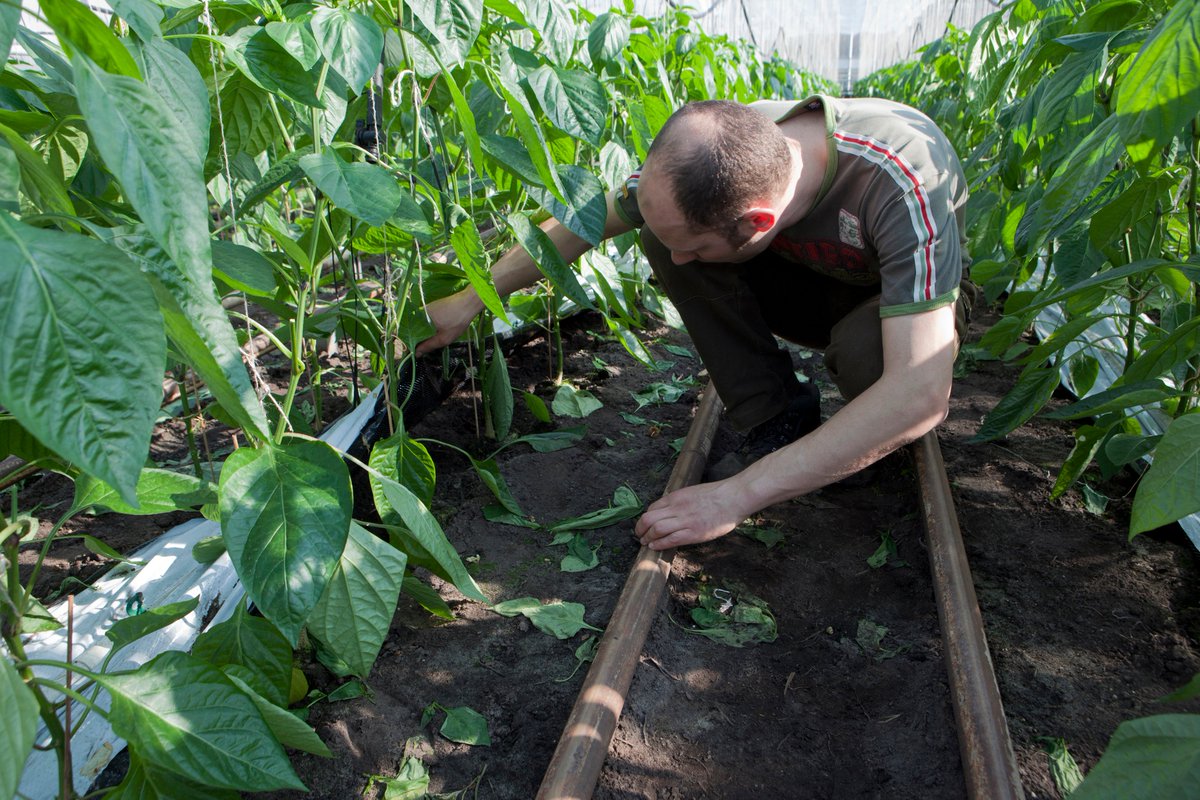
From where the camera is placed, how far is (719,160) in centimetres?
157

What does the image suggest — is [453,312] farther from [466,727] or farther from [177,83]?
[177,83]

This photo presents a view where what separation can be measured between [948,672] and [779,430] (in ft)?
2.97

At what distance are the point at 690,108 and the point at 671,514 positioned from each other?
783mm

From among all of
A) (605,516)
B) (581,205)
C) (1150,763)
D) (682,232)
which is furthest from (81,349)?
(605,516)

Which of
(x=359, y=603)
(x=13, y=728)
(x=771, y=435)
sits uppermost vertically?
(x=13, y=728)

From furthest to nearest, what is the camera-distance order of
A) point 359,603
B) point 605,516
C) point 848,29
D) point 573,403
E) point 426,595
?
point 848,29
point 573,403
point 605,516
point 426,595
point 359,603

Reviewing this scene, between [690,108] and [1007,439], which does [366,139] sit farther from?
[1007,439]

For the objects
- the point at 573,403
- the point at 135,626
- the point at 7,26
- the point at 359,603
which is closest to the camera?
the point at 7,26

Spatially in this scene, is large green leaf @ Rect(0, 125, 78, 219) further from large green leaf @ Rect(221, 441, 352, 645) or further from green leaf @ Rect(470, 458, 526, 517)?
green leaf @ Rect(470, 458, 526, 517)

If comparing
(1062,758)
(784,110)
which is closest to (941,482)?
(1062,758)

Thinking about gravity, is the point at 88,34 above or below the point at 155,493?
above

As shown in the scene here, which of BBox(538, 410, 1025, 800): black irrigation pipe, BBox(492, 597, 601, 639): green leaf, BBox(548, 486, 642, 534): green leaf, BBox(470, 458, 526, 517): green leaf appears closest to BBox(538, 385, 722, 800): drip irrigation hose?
BBox(538, 410, 1025, 800): black irrigation pipe

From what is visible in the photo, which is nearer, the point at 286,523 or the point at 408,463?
the point at 286,523

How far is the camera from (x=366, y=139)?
276 centimetres
